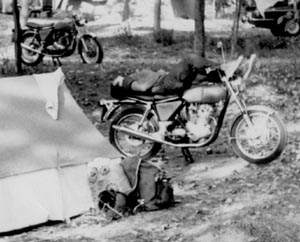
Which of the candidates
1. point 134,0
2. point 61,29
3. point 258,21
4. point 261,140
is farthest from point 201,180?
point 134,0

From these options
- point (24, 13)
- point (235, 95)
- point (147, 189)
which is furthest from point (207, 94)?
point (24, 13)

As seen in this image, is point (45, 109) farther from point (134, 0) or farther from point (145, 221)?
point (134, 0)

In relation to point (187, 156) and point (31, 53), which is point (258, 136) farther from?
point (31, 53)

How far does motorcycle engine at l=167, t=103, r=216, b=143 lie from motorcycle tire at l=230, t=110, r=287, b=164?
0.29m

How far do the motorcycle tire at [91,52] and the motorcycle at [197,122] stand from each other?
15.2ft

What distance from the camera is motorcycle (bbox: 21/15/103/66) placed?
12.6 meters

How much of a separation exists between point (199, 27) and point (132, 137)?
4426mm

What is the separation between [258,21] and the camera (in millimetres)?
17234

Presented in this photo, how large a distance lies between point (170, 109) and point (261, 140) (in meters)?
1.10

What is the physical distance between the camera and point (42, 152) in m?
6.45

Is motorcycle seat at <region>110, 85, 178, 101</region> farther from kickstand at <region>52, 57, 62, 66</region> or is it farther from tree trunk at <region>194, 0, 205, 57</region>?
kickstand at <region>52, 57, 62, 66</region>

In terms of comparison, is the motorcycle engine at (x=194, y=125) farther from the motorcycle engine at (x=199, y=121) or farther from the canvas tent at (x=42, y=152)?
the canvas tent at (x=42, y=152)

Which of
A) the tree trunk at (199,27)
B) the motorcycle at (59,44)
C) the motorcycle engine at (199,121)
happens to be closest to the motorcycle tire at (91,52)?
the motorcycle at (59,44)

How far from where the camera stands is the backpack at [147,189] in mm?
6160
